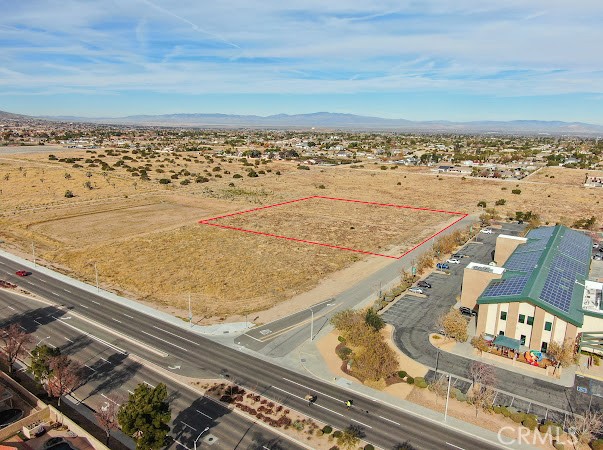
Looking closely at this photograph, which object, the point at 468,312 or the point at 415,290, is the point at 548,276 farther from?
the point at 415,290

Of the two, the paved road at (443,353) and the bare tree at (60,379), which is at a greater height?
the bare tree at (60,379)

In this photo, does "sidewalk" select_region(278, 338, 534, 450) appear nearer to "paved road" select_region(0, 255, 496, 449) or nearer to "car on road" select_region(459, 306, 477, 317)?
"paved road" select_region(0, 255, 496, 449)

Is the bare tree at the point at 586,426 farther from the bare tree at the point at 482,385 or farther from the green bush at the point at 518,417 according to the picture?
the bare tree at the point at 482,385

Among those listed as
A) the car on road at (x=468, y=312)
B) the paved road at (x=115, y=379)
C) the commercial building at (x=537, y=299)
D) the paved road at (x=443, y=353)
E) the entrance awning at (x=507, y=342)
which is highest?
the commercial building at (x=537, y=299)

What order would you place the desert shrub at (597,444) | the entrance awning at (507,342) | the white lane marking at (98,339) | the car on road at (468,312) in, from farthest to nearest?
1. the car on road at (468,312)
2. the white lane marking at (98,339)
3. the entrance awning at (507,342)
4. the desert shrub at (597,444)

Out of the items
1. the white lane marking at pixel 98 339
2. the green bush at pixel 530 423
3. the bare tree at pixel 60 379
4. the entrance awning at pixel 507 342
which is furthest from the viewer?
the white lane marking at pixel 98 339

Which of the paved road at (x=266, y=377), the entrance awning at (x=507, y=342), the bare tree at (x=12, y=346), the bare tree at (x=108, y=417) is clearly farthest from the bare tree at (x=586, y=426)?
the bare tree at (x=12, y=346)
